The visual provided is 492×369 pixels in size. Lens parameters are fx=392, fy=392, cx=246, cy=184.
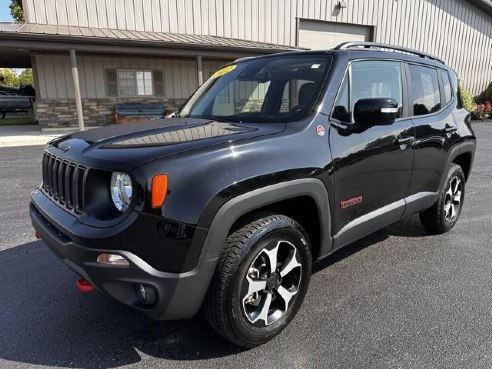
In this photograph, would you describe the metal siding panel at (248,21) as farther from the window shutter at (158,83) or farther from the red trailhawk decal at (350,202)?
the red trailhawk decal at (350,202)

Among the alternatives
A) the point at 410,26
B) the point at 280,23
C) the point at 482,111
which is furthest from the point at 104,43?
the point at 482,111

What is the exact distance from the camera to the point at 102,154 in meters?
2.20

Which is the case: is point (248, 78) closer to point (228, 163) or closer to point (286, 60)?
point (286, 60)

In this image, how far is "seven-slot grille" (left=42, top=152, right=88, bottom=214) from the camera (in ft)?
7.34

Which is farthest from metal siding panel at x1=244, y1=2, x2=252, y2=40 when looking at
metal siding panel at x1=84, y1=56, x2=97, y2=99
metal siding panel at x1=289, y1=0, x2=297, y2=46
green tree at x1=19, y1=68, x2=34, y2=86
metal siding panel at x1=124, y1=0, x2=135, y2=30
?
green tree at x1=19, y1=68, x2=34, y2=86

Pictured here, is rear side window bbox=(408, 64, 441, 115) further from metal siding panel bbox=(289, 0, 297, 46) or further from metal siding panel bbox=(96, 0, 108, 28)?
metal siding panel bbox=(289, 0, 297, 46)

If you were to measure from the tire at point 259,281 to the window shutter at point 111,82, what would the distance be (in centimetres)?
1436

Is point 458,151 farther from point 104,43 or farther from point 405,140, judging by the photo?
point 104,43

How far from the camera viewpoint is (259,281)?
2416 mm

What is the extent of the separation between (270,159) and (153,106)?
46.2ft

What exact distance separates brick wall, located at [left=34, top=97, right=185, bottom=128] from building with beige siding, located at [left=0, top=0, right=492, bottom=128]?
0.12 feet

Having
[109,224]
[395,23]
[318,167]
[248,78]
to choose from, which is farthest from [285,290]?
[395,23]

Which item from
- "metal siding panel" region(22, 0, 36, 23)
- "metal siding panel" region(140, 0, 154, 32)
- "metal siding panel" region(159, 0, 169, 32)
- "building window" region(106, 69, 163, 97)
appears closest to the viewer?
"metal siding panel" region(22, 0, 36, 23)

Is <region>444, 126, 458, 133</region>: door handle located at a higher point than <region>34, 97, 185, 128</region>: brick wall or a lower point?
higher
